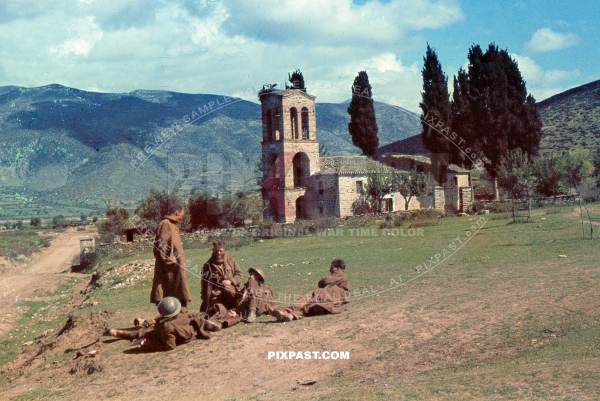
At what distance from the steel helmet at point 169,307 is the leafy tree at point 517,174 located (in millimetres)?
34288

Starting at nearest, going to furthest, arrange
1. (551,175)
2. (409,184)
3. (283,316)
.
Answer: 1. (283,316)
2. (409,184)
3. (551,175)

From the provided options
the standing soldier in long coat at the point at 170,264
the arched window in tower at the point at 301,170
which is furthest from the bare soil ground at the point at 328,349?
the arched window in tower at the point at 301,170

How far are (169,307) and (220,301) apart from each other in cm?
161

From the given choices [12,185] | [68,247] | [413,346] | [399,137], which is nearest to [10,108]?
[12,185]

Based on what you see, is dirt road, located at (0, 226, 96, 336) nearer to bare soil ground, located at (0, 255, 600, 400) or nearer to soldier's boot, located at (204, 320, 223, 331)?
bare soil ground, located at (0, 255, 600, 400)

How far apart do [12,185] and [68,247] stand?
2396 centimetres

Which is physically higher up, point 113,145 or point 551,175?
point 113,145

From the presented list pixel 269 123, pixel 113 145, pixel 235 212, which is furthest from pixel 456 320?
pixel 113 145

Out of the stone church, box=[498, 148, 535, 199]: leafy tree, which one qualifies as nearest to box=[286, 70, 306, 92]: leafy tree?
the stone church

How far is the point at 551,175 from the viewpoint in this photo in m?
40.6

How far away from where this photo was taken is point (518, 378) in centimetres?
608

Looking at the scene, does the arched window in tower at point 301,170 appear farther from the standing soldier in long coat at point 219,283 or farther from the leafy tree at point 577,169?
the standing soldier in long coat at point 219,283

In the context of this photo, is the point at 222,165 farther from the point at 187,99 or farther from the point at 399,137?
the point at 399,137
